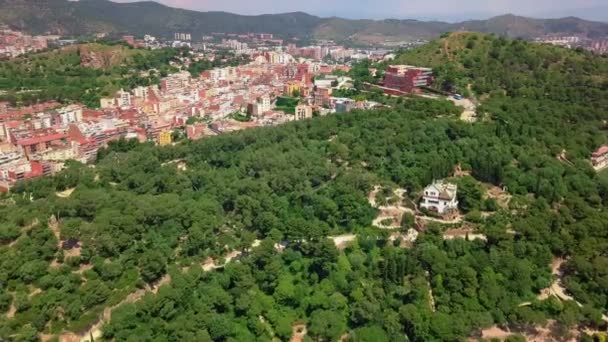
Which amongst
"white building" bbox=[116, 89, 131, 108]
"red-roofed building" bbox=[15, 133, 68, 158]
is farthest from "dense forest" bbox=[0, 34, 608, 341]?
"white building" bbox=[116, 89, 131, 108]

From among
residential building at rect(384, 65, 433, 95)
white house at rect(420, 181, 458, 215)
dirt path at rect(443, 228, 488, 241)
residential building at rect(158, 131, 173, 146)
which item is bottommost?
residential building at rect(158, 131, 173, 146)

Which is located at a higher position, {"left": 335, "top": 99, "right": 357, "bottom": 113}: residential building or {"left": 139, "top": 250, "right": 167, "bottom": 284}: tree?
{"left": 335, "top": 99, "right": 357, "bottom": 113}: residential building

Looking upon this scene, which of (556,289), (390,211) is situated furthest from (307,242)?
(556,289)

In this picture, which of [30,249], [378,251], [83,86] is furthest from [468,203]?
[83,86]

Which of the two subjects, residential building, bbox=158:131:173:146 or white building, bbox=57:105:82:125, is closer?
residential building, bbox=158:131:173:146

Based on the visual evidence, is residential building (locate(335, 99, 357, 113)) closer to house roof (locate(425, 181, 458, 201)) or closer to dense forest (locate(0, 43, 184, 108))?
house roof (locate(425, 181, 458, 201))

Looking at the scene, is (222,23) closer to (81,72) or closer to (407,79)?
(81,72)

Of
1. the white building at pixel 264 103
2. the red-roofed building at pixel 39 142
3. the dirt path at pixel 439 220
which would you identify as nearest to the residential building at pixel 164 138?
the red-roofed building at pixel 39 142

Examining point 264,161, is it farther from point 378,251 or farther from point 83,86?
point 83,86
